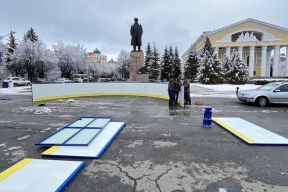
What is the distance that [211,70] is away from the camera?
36281mm

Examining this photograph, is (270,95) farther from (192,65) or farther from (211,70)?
(192,65)

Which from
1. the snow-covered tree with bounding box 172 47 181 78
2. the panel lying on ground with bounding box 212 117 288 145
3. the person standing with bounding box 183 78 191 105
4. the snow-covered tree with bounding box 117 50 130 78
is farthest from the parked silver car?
the snow-covered tree with bounding box 117 50 130 78

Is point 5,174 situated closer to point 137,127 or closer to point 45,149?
point 45,149

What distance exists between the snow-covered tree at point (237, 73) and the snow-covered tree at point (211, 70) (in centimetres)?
155

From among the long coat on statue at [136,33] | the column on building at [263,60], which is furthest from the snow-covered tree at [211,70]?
the column on building at [263,60]

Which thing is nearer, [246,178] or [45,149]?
[246,178]

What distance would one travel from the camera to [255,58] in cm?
5784

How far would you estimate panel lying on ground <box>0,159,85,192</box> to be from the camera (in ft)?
9.70

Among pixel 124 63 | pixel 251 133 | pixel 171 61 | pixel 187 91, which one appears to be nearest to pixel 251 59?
pixel 171 61

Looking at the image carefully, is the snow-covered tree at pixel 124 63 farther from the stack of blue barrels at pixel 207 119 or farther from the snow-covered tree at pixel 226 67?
the stack of blue barrels at pixel 207 119

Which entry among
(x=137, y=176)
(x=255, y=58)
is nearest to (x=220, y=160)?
(x=137, y=176)

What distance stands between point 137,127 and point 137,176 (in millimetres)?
3392

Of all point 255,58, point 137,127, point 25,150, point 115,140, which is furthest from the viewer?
point 255,58

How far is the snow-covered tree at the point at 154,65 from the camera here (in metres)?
49.8
